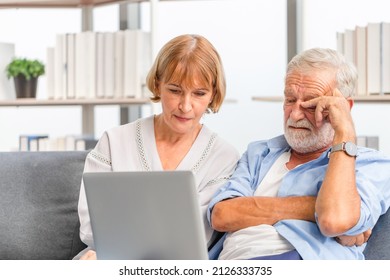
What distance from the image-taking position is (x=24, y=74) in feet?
12.4

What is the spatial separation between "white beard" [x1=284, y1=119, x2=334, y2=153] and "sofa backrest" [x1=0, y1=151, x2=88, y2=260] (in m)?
0.77

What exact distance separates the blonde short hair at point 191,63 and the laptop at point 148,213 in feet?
1.90

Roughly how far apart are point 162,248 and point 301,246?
0.42 m

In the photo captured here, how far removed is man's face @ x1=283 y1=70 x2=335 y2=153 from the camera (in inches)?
79.4

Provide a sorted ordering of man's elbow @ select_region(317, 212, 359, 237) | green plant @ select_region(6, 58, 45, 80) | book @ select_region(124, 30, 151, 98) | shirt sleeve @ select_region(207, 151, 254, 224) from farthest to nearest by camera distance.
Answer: green plant @ select_region(6, 58, 45, 80), book @ select_region(124, 30, 151, 98), shirt sleeve @ select_region(207, 151, 254, 224), man's elbow @ select_region(317, 212, 359, 237)

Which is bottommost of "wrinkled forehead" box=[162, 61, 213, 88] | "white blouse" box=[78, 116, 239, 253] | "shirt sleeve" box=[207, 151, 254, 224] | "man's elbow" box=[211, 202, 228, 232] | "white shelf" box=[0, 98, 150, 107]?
"man's elbow" box=[211, 202, 228, 232]

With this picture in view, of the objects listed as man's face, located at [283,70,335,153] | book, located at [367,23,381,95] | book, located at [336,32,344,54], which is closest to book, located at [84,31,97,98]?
book, located at [336,32,344,54]

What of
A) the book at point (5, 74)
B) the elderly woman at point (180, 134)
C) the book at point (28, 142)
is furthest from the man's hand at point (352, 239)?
the book at point (5, 74)

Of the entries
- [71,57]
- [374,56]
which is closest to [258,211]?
[374,56]

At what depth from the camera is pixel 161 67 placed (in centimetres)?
218

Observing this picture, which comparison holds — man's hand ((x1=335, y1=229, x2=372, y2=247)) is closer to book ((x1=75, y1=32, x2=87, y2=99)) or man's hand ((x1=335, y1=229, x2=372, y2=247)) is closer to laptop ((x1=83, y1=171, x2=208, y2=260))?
laptop ((x1=83, y1=171, x2=208, y2=260))

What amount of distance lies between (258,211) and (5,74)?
2.27 m

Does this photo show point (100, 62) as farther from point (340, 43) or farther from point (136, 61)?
point (340, 43)

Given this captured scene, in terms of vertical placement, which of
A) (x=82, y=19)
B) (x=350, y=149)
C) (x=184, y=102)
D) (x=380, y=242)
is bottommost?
(x=380, y=242)
